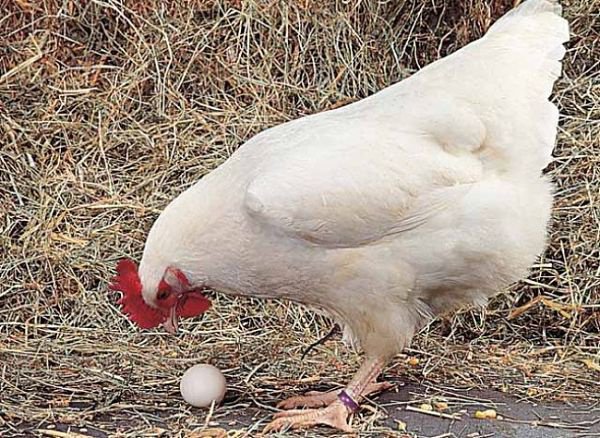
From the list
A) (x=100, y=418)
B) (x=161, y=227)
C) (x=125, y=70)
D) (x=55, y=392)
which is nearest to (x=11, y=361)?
(x=55, y=392)

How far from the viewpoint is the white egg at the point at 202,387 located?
3.22m

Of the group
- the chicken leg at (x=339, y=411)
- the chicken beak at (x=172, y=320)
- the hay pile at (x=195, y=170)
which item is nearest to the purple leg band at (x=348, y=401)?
the chicken leg at (x=339, y=411)

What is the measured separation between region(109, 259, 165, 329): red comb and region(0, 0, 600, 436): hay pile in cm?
35

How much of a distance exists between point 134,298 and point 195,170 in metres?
1.34

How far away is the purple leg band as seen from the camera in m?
3.14

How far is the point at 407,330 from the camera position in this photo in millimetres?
3174

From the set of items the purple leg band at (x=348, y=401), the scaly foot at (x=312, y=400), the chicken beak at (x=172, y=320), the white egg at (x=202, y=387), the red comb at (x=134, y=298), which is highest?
the red comb at (x=134, y=298)

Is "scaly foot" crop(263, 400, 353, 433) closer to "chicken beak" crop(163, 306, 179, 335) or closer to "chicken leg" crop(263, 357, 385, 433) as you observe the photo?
"chicken leg" crop(263, 357, 385, 433)

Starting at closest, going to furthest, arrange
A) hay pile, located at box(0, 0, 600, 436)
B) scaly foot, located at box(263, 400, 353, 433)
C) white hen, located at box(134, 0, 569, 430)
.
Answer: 1. white hen, located at box(134, 0, 569, 430)
2. scaly foot, located at box(263, 400, 353, 433)
3. hay pile, located at box(0, 0, 600, 436)

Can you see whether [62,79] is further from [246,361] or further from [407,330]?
[407,330]

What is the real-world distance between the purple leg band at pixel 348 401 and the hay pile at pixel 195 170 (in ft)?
1.02

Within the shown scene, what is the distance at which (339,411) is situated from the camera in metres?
3.10

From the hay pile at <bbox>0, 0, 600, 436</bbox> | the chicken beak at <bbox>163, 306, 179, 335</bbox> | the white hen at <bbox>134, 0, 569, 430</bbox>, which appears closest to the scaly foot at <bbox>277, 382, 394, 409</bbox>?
the white hen at <bbox>134, 0, 569, 430</bbox>

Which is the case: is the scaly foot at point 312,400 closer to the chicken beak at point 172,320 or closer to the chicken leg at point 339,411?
the chicken leg at point 339,411
